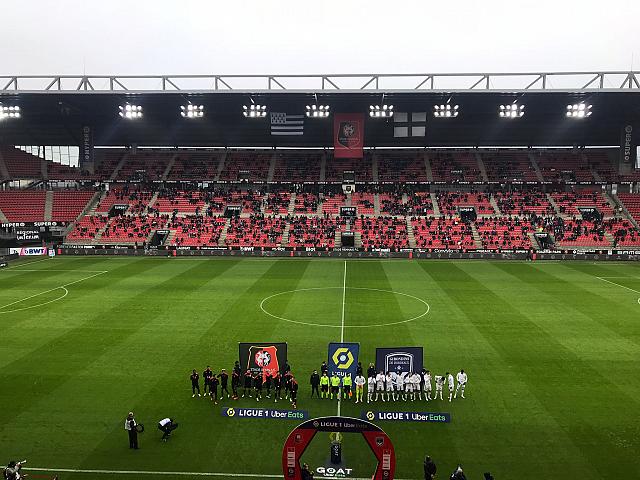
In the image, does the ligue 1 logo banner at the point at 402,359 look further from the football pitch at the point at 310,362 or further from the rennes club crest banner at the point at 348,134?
the rennes club crest banner at the point at 348,134

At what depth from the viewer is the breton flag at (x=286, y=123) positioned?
55375mm

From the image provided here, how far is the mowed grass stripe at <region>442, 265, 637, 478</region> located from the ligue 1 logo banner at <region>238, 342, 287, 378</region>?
887 centimetres

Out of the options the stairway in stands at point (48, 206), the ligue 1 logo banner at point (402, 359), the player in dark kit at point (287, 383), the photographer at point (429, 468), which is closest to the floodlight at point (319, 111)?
the stairway in stands at point (48, 206)

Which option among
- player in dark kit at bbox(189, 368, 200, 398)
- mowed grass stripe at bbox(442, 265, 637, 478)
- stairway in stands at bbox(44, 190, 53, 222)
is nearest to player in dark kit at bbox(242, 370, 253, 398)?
player in dark kit at bbox(189, 368, 200, 398)

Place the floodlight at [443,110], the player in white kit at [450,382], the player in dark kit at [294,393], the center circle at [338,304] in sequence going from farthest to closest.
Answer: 1. the floodlight at [443,110]
2. the center circle at [338,304]
3. the player in white kit at [450,382]
4. the player in dark kit at [294,393]

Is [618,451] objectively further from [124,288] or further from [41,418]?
[124,288]

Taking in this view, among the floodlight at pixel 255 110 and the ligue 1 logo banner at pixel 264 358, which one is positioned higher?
the floodlight at pixel 255 110

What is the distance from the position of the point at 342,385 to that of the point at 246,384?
10.8 ft

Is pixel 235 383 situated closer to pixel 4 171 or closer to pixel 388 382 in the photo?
pixel 388 382

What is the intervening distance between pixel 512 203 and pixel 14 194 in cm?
6567

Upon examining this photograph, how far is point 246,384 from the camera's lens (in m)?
16.1

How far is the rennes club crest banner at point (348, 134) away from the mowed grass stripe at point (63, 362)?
35174 millimetres

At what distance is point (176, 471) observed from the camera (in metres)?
11.9

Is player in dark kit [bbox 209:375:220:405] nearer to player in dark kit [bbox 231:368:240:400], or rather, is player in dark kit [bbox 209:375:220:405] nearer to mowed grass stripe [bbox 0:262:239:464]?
player in dark kit [bbox 231:368:240:400]
